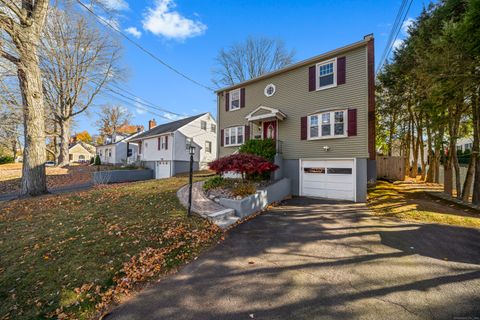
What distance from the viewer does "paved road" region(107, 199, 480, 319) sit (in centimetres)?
281

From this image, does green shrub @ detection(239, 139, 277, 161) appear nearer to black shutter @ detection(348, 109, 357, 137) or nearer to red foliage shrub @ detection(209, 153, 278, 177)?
red foliage shrub @ detection(209, 153, 278, 177)

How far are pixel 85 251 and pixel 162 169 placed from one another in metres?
16.5

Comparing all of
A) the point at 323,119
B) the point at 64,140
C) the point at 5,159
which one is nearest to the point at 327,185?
the point at 323,119

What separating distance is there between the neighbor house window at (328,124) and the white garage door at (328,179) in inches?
54.7

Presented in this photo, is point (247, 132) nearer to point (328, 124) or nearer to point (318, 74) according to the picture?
point (328, 124)

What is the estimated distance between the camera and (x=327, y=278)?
3566 millimetres

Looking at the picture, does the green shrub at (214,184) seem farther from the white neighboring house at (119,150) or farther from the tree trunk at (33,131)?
the white neighboring house at (119,150)

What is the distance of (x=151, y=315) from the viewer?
2.75 metres

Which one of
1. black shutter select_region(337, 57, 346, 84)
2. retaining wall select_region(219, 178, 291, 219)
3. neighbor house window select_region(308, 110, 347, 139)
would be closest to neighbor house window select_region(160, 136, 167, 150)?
retaining wall select_region(219, 178, 291, 219)

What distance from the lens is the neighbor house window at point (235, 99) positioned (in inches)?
560

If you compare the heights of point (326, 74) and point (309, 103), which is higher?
point (326, 74)

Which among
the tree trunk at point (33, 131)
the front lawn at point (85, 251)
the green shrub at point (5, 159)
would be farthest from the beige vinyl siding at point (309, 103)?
the green shrub at point (5, 159)

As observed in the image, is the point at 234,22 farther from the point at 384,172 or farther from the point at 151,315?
the point at 384,172

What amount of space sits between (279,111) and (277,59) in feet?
46.6
